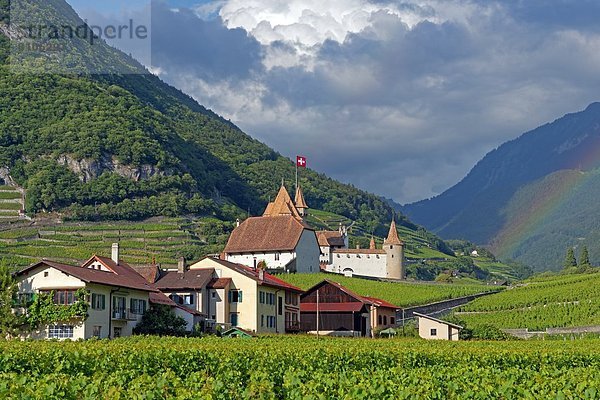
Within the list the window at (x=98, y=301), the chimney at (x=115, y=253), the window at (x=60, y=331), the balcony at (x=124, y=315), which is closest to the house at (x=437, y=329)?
the chimney at (x=115, y=253)

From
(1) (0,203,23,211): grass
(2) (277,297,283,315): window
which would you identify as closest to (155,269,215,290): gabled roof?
(2) (277,297,283,315): window

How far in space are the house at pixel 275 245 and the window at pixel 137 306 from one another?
57130mm

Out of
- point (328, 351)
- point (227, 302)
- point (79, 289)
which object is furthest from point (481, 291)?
point (328, 351)

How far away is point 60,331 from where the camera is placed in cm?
5922

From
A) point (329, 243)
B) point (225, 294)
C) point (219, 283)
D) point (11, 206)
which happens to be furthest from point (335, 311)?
point (11, 206)

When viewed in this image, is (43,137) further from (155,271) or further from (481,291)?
(155,271)

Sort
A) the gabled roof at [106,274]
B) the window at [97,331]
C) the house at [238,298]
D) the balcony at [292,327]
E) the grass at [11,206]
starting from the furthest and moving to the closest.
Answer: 1. the grass at [11,206]
2. the balcony at [292,327]
3. the house at [238,298]
4. the window at [97,331]
5. the gabled roof at [106,274]

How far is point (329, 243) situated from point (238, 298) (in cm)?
8184

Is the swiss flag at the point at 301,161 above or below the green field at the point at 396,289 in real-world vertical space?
above

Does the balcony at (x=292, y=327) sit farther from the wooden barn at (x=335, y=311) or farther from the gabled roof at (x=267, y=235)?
the gabled roof at (x=267, y=235)

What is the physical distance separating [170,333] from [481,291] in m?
63.7

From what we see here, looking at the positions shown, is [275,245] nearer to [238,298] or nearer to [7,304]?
[238,298]

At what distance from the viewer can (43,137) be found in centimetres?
19462

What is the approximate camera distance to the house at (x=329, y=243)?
15838cm
